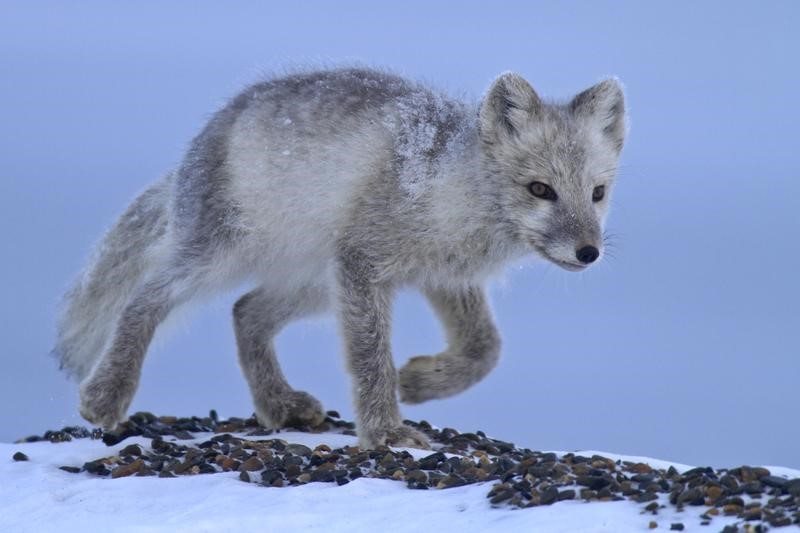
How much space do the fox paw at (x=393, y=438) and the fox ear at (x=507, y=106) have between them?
6.20 ft

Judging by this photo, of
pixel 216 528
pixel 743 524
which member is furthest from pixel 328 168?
pixel 743 524

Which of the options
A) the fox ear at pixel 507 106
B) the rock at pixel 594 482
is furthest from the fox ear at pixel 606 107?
the rock at pixel 594 482

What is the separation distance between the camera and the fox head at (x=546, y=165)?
26.7ft

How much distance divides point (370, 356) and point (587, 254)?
1.46 metres

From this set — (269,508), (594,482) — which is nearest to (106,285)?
(269,508)

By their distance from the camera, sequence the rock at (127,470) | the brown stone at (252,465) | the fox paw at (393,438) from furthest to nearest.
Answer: the fox paw at (393,438) → the rock at (127,470) → the brown stone at (252,465)

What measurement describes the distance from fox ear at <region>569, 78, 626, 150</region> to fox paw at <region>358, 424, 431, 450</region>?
230 cm

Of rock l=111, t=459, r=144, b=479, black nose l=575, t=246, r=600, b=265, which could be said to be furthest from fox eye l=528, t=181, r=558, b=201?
rock l=111, t=459, r=144, b=479

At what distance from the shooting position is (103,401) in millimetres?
8594

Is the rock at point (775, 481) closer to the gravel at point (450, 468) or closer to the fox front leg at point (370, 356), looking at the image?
the gravel at point (450, 468)

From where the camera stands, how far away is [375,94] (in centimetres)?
901

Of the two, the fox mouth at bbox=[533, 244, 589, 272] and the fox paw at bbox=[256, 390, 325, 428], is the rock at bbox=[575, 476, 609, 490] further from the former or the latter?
the fox paw at bbox=[256, 390, 325, 428]

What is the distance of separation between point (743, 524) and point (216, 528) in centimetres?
238

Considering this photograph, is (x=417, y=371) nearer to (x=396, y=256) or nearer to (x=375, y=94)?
(x=396, y=256)
